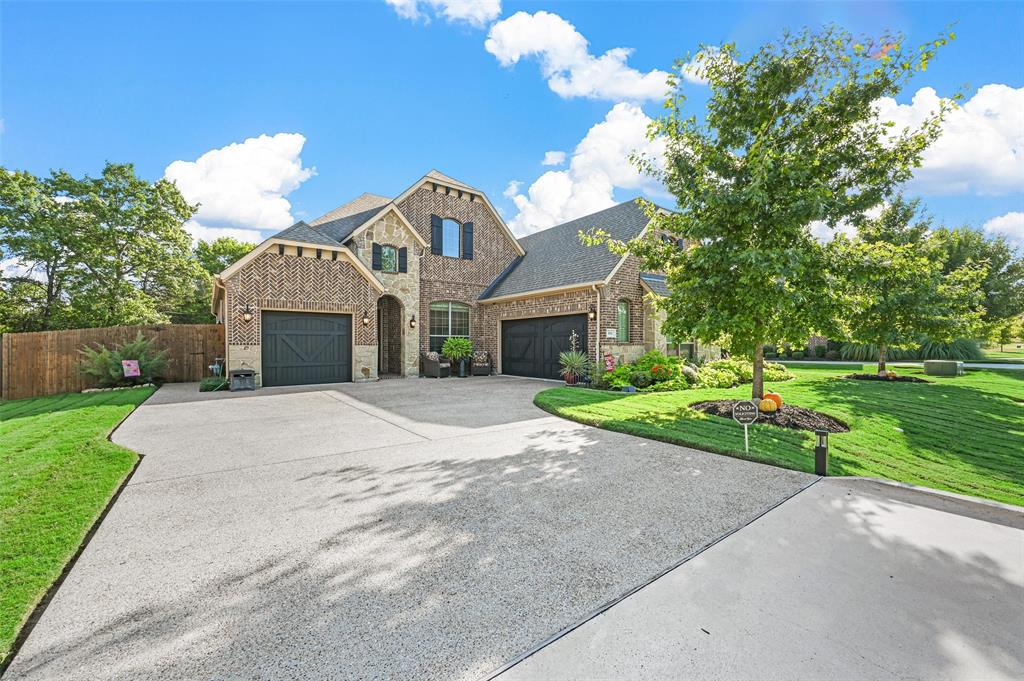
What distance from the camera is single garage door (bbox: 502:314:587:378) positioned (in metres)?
14.2

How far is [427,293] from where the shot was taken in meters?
16.3

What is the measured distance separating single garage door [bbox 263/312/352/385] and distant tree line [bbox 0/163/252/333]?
469 inches

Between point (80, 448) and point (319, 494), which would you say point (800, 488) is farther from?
point (80, 448)

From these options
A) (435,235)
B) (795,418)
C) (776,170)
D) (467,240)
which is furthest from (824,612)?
(467,240)

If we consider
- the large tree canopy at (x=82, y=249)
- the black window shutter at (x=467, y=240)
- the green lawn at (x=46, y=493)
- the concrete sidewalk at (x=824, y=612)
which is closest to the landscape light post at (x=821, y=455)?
the concrete sidewalk at (x=824, y=612)

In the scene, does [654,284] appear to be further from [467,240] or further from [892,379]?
[467,240]

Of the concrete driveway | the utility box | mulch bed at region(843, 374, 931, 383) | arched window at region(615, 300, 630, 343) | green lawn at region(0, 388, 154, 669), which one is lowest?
the concrete driveway

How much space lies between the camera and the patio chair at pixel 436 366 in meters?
15.2

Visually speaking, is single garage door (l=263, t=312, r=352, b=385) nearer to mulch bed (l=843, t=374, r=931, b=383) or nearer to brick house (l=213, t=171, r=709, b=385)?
brick house (l=213, t=171, r=709, b=385)

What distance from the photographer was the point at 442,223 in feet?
55.2

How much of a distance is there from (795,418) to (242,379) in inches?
521

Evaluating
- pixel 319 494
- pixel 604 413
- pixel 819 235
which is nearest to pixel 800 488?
pixel 604 413

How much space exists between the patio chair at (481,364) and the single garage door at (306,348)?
181 inches

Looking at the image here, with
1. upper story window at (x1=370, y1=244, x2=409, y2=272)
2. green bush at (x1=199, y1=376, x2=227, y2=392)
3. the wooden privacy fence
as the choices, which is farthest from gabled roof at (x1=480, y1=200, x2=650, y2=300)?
the wooden privacy fence
